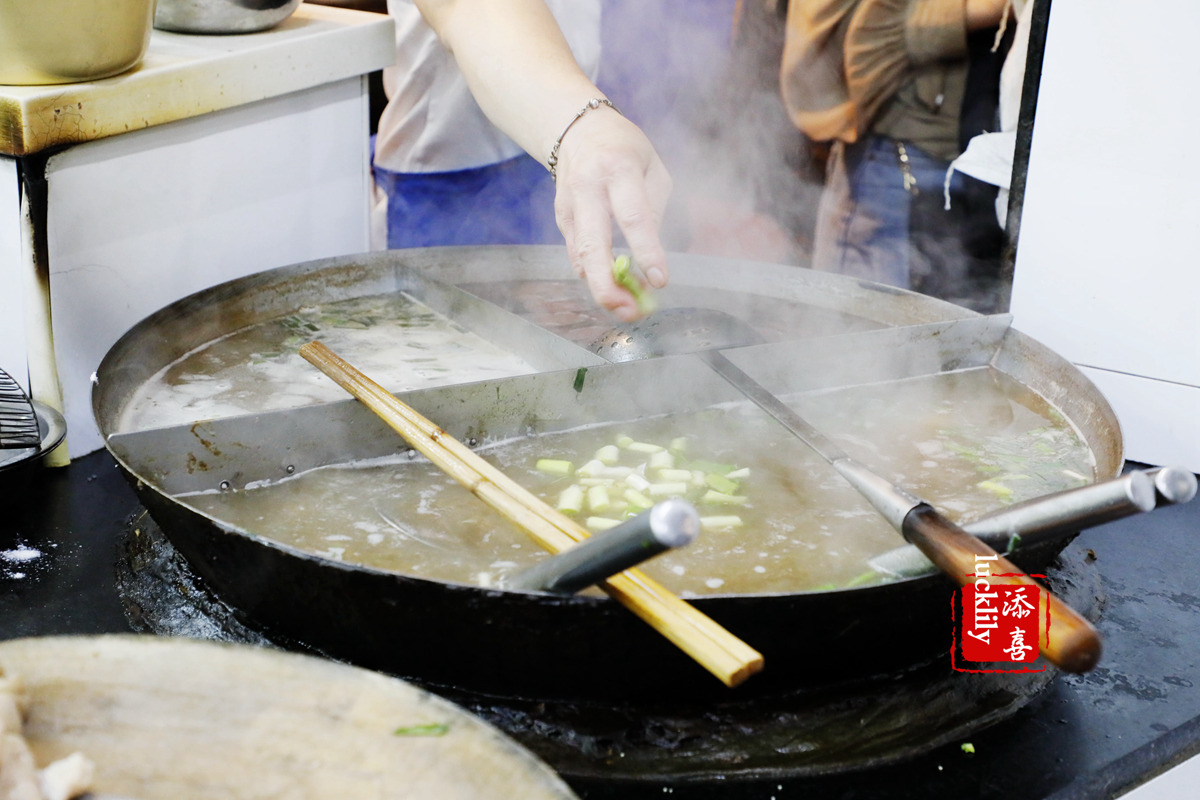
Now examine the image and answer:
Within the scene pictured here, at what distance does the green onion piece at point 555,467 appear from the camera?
74.0 inches

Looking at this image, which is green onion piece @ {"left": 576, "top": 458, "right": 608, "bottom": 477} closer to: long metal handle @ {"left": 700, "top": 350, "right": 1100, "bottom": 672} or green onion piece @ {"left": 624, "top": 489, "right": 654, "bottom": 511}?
green onion piece @ {"left": 624, "top": 489, "right": 654, "bottom": 511}

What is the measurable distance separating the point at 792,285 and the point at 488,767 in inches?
78.9

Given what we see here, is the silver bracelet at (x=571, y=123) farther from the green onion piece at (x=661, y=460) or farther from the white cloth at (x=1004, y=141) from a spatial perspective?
the white cloth at (x=1004, y=141)

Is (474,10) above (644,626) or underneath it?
above

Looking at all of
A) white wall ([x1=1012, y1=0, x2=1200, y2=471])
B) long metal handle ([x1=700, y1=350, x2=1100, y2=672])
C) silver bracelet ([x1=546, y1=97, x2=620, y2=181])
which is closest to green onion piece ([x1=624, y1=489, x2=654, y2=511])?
long metal handle ([x1=700, y1=350, x2=1100, y2=672])

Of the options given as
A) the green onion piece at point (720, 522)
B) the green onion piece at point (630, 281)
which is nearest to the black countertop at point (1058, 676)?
the green onion piece at point (720, 522)

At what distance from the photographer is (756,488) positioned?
187cm

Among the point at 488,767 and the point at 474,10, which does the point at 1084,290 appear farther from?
the point at 488,767

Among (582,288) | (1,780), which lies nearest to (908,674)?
(1,780)

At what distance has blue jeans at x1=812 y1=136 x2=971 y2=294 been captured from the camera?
13.1 feet

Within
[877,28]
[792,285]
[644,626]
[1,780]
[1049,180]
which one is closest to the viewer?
[1,780]

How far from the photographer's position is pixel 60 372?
7.16 feet

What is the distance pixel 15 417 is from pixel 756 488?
54.7 inches

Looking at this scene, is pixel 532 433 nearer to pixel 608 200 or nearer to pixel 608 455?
pixel 608 455
